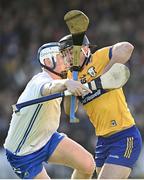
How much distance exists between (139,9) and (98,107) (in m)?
7.29

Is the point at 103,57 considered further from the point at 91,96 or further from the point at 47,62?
the point at 47,62

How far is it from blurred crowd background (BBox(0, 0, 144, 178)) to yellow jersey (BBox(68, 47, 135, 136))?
14.8 ft

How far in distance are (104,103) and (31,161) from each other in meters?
0.92

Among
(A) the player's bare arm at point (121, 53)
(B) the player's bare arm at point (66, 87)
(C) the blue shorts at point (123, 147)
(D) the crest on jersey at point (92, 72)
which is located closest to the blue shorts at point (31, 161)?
(C) the blue shorts at point (123, 147)

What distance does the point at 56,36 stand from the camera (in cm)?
1395

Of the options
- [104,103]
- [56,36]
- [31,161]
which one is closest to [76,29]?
[104,103]

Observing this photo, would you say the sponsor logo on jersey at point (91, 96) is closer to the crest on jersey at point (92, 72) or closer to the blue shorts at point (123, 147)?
the crest on jersey at point (92, 72)

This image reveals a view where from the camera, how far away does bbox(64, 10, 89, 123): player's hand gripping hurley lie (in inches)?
284

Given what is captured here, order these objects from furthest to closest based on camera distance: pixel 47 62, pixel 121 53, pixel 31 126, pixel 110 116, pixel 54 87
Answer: pixel 47 62 → pixel 31 126 → pixel 110 116 → pixel 121 53 → pixel 54 87

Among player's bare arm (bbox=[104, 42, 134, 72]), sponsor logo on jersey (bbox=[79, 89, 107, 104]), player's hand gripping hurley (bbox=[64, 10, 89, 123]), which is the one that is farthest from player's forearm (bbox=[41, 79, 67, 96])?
player's bare arm (bbox=[104, 42, 134, 72])

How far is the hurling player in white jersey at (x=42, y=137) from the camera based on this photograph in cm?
777

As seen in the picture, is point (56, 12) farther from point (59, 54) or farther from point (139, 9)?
point (59, 54)

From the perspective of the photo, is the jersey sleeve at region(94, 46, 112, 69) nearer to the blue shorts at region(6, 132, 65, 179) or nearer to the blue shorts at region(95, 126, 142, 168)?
the blue shorts at region(95, 126, 142, 168)

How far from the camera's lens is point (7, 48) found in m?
13.9
